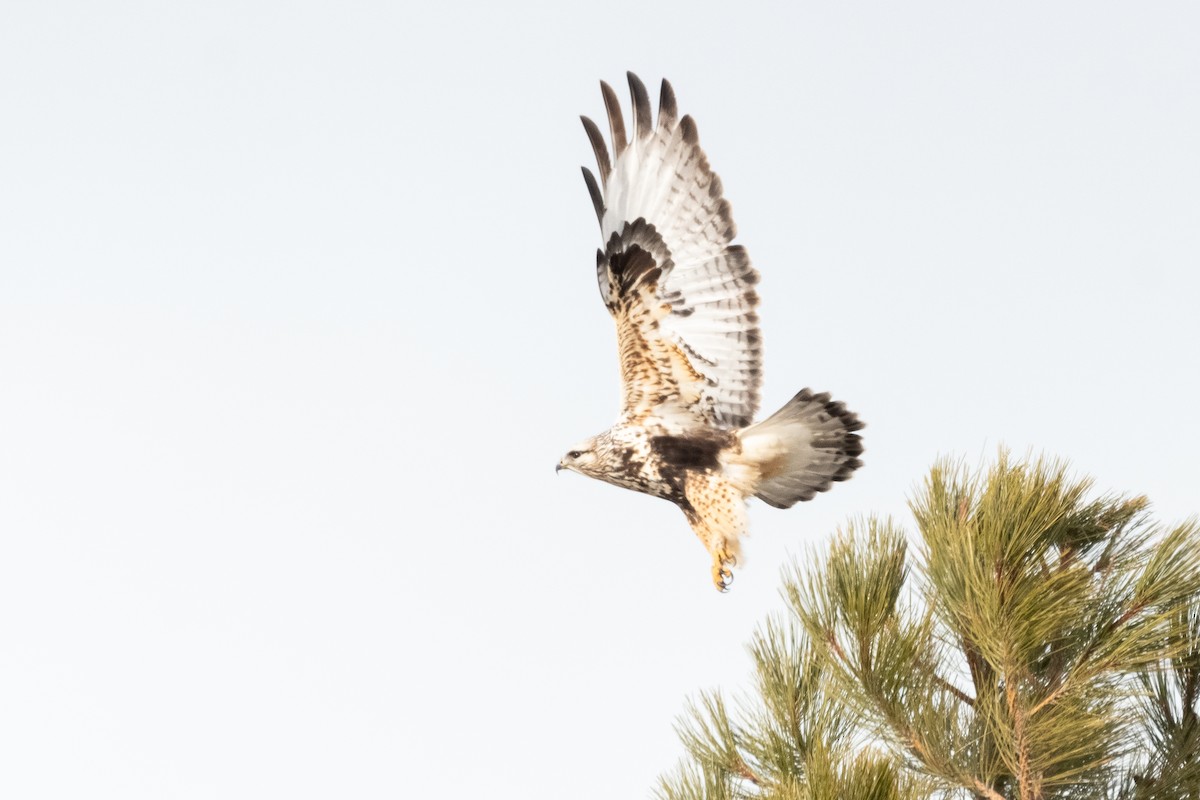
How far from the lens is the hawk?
650 centimetres

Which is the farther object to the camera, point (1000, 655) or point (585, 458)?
point (585, 458)

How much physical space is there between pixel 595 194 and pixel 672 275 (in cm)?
53

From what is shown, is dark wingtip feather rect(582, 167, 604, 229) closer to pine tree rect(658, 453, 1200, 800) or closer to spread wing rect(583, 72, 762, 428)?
spread wing rect(583, 72, 762, 428)

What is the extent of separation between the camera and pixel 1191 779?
15.3ft

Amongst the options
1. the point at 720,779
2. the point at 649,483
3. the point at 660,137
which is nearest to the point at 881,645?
the point at 720,779

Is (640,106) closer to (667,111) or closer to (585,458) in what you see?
(667,111)

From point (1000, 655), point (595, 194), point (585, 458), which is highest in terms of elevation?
point (595, 194)

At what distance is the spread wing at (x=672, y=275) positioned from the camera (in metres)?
6.53

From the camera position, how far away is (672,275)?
260 inches

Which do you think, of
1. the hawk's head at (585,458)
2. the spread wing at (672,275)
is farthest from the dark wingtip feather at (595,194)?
the hawk's head at (585,458)

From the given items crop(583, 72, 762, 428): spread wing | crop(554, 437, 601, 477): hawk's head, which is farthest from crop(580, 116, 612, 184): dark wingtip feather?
crop(554, 437, 601, 477): hawk's head

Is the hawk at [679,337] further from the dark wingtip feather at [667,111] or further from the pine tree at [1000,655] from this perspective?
the pine tree at [1000,655]

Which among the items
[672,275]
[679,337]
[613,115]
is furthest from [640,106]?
[679,337]

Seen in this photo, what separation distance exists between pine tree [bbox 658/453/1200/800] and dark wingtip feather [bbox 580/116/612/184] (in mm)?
2452
